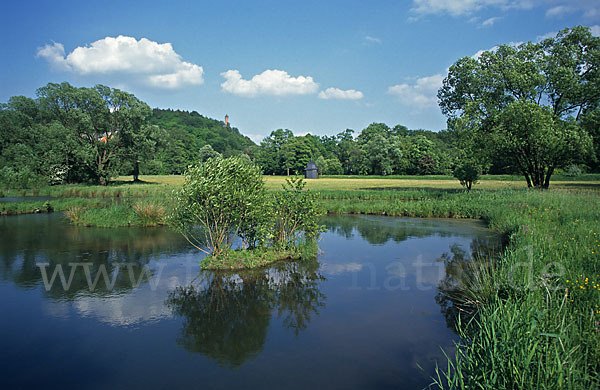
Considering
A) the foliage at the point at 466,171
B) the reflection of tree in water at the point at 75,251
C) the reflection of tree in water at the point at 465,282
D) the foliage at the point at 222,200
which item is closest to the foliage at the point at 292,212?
the foliage at the point at 222,200

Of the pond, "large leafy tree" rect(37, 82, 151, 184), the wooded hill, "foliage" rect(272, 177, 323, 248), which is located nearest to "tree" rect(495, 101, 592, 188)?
the pond

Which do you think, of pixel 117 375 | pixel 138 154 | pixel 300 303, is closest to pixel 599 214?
pixel 300 303

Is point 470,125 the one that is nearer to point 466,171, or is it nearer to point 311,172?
point 466,171

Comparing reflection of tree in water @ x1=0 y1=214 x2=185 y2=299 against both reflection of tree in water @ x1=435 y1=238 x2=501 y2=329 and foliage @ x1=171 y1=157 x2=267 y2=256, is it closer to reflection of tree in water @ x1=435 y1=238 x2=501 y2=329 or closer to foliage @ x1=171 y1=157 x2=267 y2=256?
foliage @ x1=171 y1=157 x2=267 y2=256

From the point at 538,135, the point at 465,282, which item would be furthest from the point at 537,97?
the point at 465,282

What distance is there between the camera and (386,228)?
18.9 metres

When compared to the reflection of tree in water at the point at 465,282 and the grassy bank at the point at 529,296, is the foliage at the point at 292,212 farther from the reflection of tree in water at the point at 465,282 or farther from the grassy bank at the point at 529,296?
the reflection of tree in water at the point at 465,282

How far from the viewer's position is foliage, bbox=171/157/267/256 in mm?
10523

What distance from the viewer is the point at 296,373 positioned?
5.68 meters

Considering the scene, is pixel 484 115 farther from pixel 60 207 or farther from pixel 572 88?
pixel 60 207

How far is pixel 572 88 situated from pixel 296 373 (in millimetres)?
31310

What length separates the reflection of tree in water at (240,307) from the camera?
6.52 m

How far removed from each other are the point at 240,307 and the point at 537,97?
3039cm

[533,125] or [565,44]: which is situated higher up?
[565,44]
